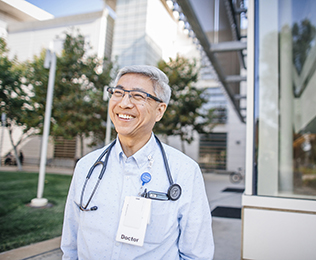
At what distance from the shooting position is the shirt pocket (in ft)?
4.31

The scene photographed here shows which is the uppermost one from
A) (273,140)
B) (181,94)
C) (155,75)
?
(181,94)

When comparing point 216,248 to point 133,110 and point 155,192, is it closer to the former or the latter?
point 155,192

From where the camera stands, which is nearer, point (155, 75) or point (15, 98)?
point (155, 75)

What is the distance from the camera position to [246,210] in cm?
257

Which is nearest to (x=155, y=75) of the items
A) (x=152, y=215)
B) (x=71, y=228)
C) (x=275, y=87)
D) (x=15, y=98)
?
(x=152, y=215)

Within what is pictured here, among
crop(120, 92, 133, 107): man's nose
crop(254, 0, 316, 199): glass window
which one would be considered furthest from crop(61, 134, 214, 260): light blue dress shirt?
crop(254, 0, 316, 199): glass window

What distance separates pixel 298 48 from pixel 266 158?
9.19 feet

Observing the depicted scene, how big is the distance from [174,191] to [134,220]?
0.85 ft

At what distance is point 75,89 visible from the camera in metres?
14.3

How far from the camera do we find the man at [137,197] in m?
1.30

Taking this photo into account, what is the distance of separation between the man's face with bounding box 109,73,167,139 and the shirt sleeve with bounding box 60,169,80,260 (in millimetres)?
488

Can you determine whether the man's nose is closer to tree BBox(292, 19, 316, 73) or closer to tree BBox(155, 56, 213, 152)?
tree BBox(292, 19, 316, 73)

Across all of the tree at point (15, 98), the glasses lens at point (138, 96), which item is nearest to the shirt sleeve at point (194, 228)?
the glasses lens at point (138, 96)

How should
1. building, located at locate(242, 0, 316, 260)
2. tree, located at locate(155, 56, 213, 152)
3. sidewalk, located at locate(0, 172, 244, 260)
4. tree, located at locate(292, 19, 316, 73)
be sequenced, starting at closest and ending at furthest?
building, located at locate(242, 0, 316, 260) < sidewalk, located at locate(0, 172, 244, 260) < tree, located at locate(292, 19, 316, 73) < tree, located at locate(155, 56, 213, 152)
